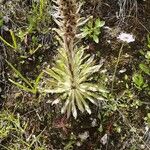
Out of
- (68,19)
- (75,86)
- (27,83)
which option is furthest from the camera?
(27,83)

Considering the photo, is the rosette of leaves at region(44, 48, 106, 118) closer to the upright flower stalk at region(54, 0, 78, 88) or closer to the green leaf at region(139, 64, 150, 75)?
the green leaf at region(139, 64, 150, 75)

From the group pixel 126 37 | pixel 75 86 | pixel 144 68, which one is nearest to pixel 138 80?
pixel 144 68

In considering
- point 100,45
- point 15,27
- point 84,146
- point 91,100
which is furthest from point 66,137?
point 15,27

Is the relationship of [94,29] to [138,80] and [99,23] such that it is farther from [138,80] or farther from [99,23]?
[138,80]

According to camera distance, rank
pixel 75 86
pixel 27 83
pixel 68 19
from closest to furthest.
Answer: pixel 68 19, pixel 75 86, pixel 27 83

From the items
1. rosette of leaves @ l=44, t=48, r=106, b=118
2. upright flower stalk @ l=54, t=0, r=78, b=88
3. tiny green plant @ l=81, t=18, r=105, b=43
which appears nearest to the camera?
upright flower stalk @ l=54, t=0, r=78, b=88

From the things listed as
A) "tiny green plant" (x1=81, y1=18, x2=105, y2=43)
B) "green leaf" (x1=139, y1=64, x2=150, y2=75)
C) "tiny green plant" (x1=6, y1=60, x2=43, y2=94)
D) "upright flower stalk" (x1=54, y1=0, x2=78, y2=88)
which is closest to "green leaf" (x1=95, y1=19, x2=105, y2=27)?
"tiny green plant" (x1=81, y1=18, x2=105, y2=43)

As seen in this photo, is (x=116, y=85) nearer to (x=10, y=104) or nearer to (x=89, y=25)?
(x=89, y=25)
